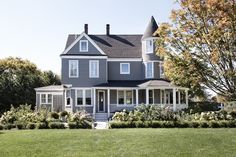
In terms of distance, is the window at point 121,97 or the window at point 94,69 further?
the window at point 121,97

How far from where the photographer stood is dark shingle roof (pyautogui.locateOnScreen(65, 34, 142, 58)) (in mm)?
42531

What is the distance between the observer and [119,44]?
44.0 metres

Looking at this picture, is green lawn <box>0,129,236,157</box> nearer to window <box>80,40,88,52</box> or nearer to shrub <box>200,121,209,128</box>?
shrub <box>200,121,209,128</box>

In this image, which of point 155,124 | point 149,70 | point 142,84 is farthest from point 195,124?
point 149,70

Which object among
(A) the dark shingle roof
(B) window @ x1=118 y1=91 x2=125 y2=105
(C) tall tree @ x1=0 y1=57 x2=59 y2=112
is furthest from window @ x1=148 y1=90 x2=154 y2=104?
(C) tall tree @ x1=0 y1=57 x2=59 y2=112

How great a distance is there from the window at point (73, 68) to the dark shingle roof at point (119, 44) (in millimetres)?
3079

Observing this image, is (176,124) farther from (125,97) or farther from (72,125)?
(125,97)

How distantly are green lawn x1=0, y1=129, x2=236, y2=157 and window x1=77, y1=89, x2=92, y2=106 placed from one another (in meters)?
20.5

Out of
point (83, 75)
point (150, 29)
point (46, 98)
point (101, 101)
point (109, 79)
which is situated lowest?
point (101, 101)

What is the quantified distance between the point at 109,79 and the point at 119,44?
4464mm

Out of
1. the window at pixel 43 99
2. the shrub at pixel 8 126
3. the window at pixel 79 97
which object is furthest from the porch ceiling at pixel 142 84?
the shrub at pixel 8 126

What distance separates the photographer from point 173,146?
15.7m

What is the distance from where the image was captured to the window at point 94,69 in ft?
133

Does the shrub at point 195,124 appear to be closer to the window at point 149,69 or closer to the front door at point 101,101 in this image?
the front door at point 101,101
